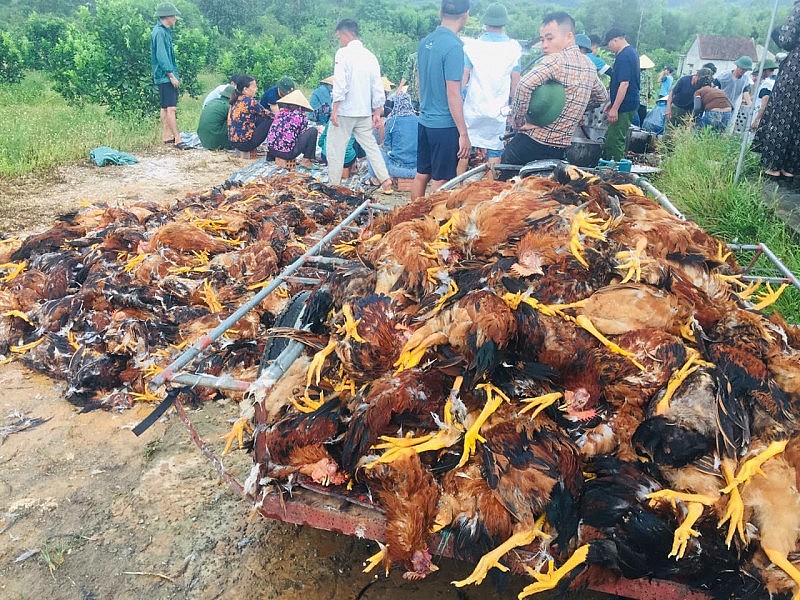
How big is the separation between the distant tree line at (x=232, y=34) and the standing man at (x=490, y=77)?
9.85m

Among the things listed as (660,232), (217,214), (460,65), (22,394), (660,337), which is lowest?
(22,394)

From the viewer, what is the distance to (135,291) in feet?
13.9

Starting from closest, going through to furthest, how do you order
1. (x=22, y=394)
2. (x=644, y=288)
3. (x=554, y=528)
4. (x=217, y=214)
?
(x=554, y=528)
(x=644, y=288)
(x=22, y=394)
(x=217, y=214)

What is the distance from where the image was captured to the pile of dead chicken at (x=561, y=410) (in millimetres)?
1702

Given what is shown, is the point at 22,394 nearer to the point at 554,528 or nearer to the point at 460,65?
the point at 554,528

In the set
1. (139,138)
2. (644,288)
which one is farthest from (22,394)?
(139,138)

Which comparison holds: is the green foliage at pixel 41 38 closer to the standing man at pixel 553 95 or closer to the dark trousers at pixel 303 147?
the dark trousers at pixel 303 147

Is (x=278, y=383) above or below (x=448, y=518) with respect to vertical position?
above

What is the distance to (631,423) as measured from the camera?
1.95 metres

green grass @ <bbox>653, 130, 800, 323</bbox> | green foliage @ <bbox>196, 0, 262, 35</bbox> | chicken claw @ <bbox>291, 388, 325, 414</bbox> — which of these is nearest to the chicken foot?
chicken claw @ <bbox>291, 388, 325, 414</bbox>

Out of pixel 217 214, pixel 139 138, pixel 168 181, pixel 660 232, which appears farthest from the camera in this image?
pixel 139 138

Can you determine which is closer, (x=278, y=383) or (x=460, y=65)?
(x=278, y=383)

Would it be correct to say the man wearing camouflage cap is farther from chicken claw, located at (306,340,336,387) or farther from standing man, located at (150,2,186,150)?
chicken claw, located at (306,340,336,387)

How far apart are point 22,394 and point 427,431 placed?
3.35 metres
